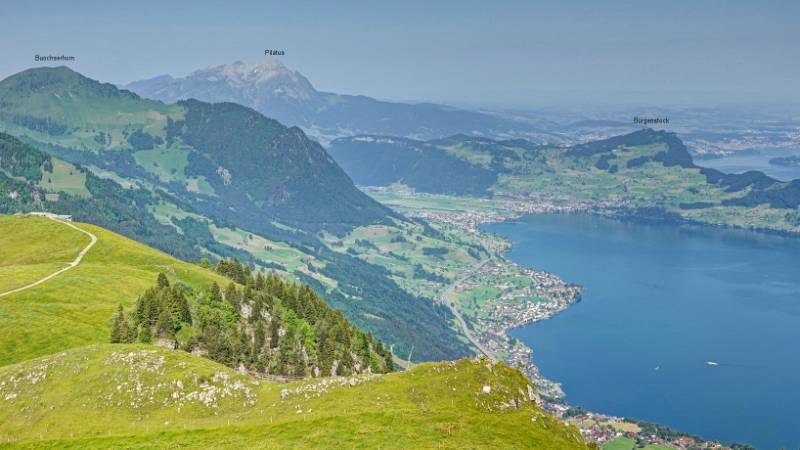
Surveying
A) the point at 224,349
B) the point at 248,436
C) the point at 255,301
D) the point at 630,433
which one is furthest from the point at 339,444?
the point at 630,433

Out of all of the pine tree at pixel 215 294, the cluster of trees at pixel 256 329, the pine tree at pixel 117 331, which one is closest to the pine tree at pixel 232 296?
the cluster of trees at pixel 256 329

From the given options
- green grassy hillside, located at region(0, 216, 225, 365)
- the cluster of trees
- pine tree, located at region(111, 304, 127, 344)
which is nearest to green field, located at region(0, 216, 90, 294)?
green grassy hillside, located at region(0, 216, 225, 365)

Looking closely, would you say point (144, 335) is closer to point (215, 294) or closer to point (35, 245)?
point (215, 294)

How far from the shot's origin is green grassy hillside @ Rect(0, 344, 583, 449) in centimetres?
6159

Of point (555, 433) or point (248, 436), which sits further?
point (555, 433)

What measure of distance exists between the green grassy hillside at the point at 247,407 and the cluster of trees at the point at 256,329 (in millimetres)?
23439

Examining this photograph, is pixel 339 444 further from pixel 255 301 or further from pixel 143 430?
pixel 255 301

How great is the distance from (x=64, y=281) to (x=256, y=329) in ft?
123

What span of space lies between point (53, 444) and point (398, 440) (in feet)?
113

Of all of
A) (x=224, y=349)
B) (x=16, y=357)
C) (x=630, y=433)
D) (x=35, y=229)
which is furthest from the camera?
(x=630, y=433)

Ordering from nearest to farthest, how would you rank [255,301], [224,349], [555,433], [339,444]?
[339,444], [555,433], [224,349], [255,301]

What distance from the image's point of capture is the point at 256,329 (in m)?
121

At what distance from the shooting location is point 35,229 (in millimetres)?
175000

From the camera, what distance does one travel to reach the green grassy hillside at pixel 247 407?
61.6 m
